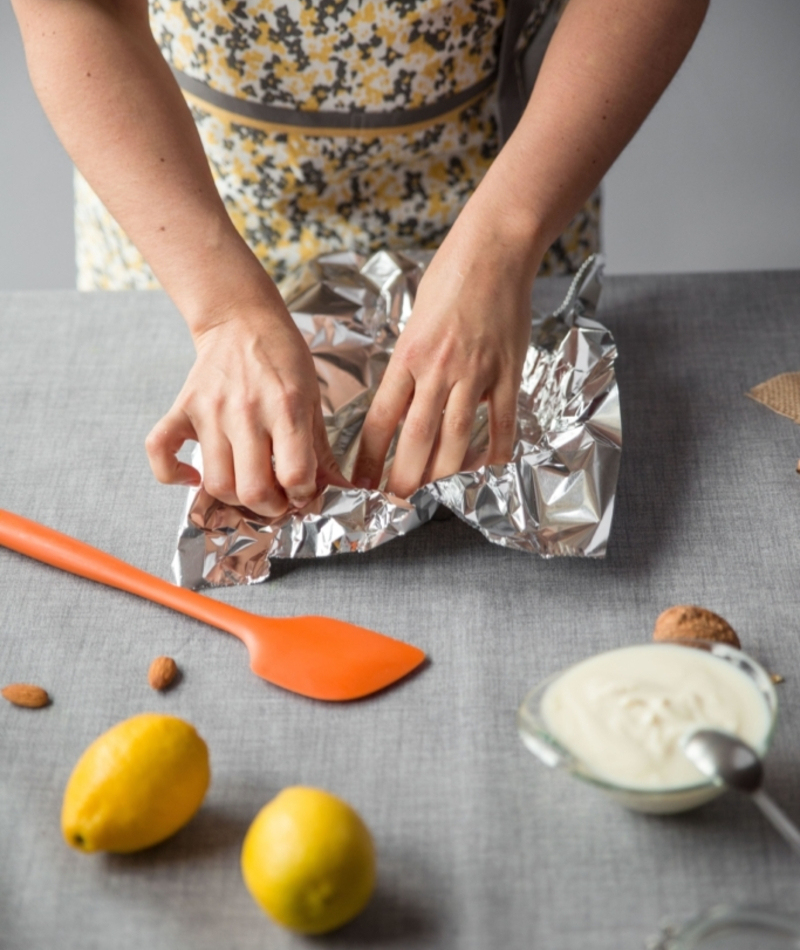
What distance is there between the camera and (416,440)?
76 cm

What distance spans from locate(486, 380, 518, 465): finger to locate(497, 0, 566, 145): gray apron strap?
37cm

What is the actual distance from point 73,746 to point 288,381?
11.9 inches

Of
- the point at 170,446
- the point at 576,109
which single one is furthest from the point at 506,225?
the point at 170,446

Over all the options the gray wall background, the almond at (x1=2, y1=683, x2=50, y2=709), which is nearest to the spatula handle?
the almond at (x1=2, y1=683, x2=50, y2=709)

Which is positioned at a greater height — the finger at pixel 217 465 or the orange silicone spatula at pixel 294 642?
the finger at pixel 217 465

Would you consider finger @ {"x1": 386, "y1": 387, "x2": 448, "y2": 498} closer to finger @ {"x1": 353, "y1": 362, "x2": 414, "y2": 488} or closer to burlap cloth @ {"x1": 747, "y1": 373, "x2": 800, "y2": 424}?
finger @ {"x1": 353, "y1": 362, "x2": 414, "y2": 488}

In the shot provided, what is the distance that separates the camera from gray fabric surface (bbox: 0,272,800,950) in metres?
0.53

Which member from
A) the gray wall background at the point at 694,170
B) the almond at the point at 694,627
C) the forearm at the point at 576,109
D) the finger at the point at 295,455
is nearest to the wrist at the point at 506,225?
the forearm at the point at 576,109

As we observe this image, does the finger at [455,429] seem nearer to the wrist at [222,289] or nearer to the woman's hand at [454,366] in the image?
the woman's hand at [454,366]

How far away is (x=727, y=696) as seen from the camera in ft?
1.82

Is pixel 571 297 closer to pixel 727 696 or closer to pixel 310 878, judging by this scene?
pixel 727 696

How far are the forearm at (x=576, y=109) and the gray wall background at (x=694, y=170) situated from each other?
1493 mm

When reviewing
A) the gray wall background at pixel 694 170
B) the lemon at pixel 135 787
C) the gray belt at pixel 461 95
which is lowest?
the gray wall background at pixel 694 170

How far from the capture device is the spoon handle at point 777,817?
51cm
